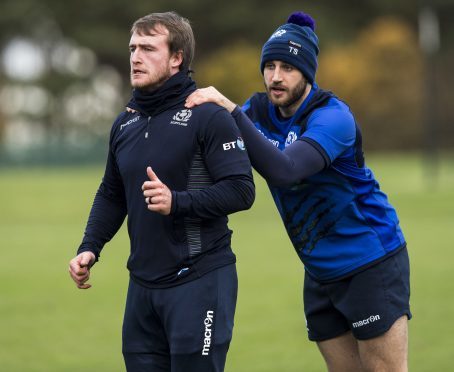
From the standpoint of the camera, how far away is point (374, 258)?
19.0ft

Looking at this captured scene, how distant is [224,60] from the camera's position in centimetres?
5456

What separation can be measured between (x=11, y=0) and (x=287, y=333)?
163ft

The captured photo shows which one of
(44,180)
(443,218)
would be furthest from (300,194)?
(44,180)

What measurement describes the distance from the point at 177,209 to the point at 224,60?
165 feet

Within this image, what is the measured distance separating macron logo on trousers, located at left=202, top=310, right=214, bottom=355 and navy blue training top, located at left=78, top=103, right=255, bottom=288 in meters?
0.19

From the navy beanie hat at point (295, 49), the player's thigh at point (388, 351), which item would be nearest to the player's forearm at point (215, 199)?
the navy beanie hat at point (295, 49)

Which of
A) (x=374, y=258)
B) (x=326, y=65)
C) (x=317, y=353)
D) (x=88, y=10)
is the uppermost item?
(x=88, y=10)

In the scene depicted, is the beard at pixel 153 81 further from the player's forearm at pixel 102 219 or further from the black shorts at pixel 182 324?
the black shorts at pixel 182 324

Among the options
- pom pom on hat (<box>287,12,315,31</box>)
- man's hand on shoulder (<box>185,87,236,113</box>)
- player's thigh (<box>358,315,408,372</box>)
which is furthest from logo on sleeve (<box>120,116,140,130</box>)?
player's thigh (<box>358,315,408,372</box>)

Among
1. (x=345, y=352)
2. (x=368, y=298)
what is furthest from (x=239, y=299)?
(x=368, y=298)

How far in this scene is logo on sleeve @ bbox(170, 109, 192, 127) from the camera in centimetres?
493

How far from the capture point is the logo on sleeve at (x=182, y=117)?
16.2 feet

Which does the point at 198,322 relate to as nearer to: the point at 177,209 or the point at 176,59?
the point at 177,209

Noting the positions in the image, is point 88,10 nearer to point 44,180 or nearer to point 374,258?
point 44,180
